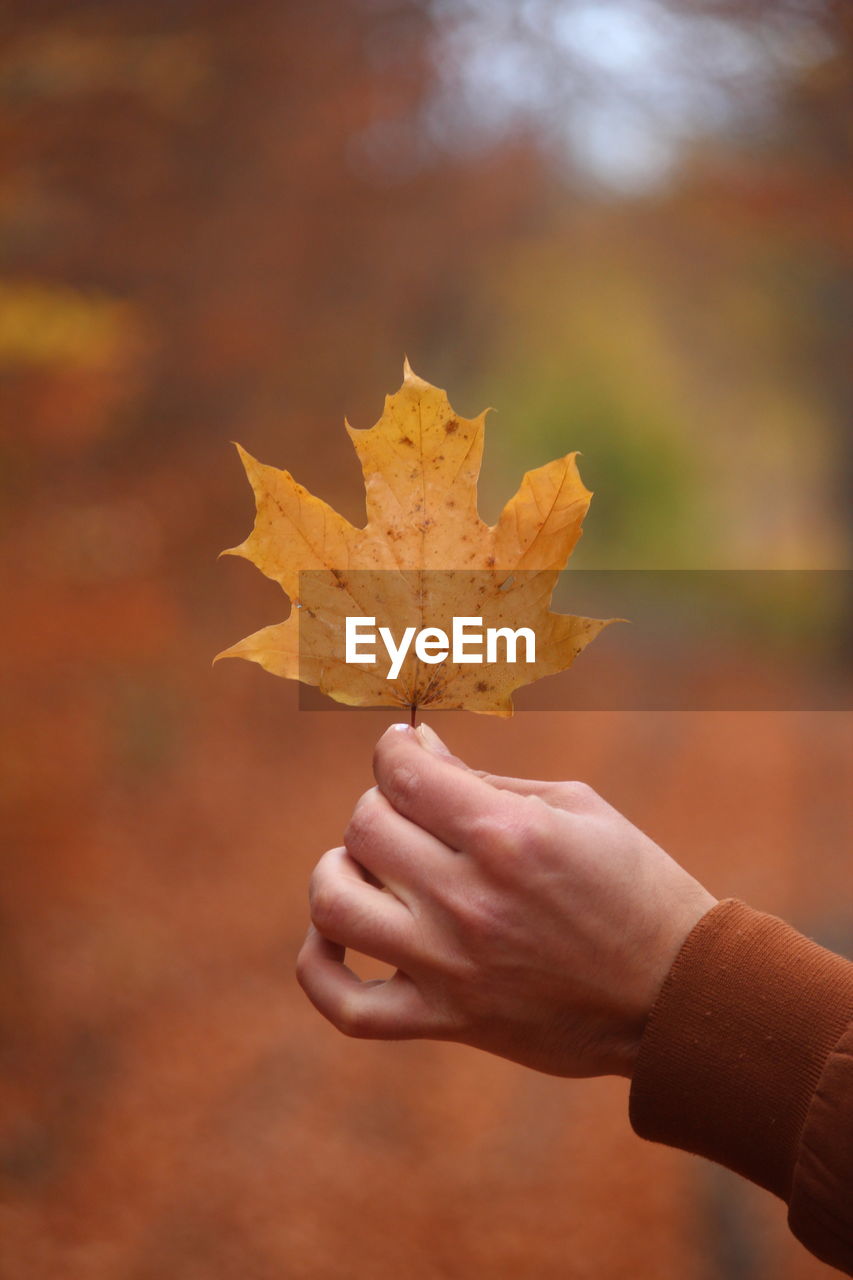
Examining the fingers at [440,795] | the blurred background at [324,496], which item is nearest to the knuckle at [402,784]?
the fingers at [440,795]

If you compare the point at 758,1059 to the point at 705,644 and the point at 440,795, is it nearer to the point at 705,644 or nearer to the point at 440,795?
the point at 440,795

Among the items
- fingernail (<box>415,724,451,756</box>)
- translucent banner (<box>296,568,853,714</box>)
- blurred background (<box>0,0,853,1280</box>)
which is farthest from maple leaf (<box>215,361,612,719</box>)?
translucent banner (<box>296,568,853,714</box>)

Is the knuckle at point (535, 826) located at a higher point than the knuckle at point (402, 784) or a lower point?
lower

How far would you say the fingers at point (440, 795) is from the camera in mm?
770

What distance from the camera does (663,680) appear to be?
4.73 m

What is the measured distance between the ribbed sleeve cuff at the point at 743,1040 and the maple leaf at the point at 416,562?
282 mm

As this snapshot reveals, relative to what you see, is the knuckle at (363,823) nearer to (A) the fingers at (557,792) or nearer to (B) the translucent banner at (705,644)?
(A) the fingers at (557,792)

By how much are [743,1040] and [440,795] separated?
0.85 feet

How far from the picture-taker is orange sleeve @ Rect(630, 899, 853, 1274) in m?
0.70

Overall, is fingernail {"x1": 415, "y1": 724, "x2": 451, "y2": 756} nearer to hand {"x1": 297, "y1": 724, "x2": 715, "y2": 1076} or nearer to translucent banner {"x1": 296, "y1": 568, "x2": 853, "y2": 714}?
hand {"x1": 297, "y1": 724, "x2": 715, "y2": 1076}

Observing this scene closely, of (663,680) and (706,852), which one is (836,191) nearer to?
(663,680)

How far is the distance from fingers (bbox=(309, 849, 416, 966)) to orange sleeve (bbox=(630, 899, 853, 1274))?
180 millimetres

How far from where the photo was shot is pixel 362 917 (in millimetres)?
789

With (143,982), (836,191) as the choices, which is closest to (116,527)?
(143,982)
